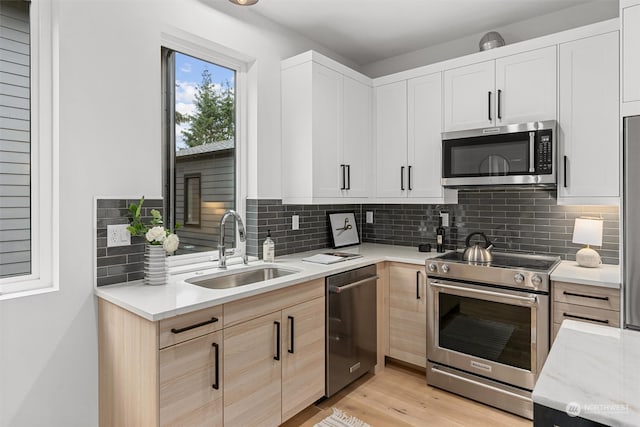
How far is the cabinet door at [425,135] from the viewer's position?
2955mm

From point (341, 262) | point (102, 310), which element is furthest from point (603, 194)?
point (102, 310)

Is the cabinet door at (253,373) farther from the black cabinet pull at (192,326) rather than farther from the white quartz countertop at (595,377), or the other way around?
the white quartz countertop at (595,377)

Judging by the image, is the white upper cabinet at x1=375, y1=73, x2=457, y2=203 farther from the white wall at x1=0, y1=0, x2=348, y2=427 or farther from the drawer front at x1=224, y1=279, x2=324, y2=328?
the white wall at x1=0, y1=0, x2=348, y2=427

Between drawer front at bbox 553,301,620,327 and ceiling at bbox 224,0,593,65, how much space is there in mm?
2050

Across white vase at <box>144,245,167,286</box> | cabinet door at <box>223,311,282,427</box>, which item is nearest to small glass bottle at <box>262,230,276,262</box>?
cabinet door at <box>223,311,282,427</box>

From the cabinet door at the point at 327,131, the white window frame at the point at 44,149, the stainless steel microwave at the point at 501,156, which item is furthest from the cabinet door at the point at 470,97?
the white window frame at the point at 44,149

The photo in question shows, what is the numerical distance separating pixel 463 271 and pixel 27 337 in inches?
95.3

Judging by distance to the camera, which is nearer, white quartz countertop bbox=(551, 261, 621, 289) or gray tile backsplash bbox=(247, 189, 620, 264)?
white quartz countertop bbox=(551, 261, 621, 289)

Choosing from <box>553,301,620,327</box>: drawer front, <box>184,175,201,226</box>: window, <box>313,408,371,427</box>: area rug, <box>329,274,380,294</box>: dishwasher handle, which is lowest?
<box>313,408,371,427</box>: area rug

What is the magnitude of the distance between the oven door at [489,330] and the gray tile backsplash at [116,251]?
1.89 meters

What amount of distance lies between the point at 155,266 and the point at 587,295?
7.81 ft

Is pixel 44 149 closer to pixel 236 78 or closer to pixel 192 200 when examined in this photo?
pixel 192 200

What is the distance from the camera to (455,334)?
257 cm

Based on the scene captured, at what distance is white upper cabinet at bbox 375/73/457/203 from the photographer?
9.75 ft
